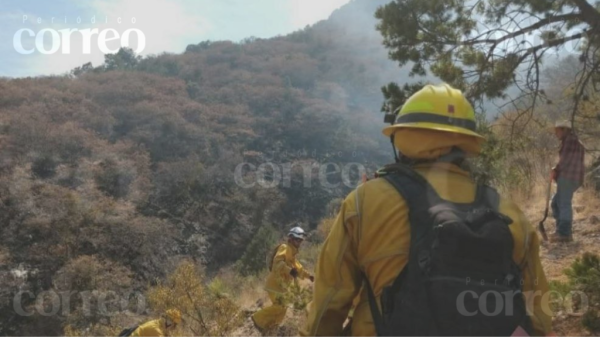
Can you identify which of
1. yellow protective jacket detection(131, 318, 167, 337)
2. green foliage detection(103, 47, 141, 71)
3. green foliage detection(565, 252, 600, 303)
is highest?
green foliage detection(103, 47, 141, 71)

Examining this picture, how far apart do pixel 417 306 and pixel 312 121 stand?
51.2m

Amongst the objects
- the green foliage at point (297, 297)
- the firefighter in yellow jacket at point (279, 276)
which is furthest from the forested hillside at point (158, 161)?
the green foliage at point (297, 297)

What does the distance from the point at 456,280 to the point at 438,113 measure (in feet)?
1.87

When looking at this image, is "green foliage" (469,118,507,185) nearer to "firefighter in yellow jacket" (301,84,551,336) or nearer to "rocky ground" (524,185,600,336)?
"rocky ground" (524,185,600,336)

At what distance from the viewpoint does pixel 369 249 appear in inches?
70.4

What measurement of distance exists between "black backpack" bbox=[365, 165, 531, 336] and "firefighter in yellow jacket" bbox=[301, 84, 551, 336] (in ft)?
0.22

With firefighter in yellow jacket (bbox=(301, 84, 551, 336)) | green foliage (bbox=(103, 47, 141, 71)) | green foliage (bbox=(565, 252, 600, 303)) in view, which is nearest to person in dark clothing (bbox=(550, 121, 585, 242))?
green foliage (bbox=(565, 252, 600, 303))

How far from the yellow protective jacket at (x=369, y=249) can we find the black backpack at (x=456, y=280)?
7 centimetres

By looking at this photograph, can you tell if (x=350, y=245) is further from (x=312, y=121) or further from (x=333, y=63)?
(x=333, y=63)

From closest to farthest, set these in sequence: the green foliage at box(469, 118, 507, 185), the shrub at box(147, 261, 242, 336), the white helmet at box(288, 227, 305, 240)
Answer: the green foliage at box(469, 118, 507, 185) → the shrub at box(147, 261, 242, 336) → the white helmet at box(288, 227, 305, 240)

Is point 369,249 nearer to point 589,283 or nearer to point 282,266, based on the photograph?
point 589,283

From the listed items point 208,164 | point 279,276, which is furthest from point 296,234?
point 208,164

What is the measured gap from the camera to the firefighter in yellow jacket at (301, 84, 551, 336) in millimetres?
1744

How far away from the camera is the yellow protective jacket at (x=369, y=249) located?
5.73ft
